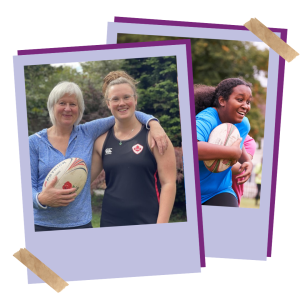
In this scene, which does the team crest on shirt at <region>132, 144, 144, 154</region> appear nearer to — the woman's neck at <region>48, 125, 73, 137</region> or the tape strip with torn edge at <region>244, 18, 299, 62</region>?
the woman's neck at <region>48, 125, 73, 137</region>

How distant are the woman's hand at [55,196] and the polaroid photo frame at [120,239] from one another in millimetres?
187

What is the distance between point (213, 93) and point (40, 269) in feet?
10.4

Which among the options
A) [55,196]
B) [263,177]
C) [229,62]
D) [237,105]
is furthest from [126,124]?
[229,62]

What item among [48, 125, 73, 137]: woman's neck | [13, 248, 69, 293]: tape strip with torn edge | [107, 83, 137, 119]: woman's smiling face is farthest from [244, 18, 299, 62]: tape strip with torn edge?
[13, 248, 69, 293]: tape strip with torn edge

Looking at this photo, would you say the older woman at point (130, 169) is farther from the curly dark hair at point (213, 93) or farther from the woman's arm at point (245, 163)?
the woman's arm at point (245, 163)

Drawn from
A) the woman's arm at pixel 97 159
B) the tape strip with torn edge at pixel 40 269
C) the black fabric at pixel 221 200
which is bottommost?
the tape strip with torn edge at pixel 40 269

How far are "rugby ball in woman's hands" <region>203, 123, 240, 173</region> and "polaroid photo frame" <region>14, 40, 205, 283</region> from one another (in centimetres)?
60

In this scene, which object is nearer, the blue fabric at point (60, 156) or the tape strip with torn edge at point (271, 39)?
the blue fabric at point (60, 156)

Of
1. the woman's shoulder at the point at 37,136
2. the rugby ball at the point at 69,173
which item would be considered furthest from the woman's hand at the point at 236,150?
the woman's shoulder at the point at 37,136

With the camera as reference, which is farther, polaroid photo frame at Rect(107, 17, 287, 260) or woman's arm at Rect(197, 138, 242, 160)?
polaroid photo frame at Rect(107, 17, 287, 260)

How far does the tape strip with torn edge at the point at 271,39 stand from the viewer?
5.23m

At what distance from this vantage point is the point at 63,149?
4.71 metres

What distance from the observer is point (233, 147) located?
5.27 metres

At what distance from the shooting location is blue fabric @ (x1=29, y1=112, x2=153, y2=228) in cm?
471
